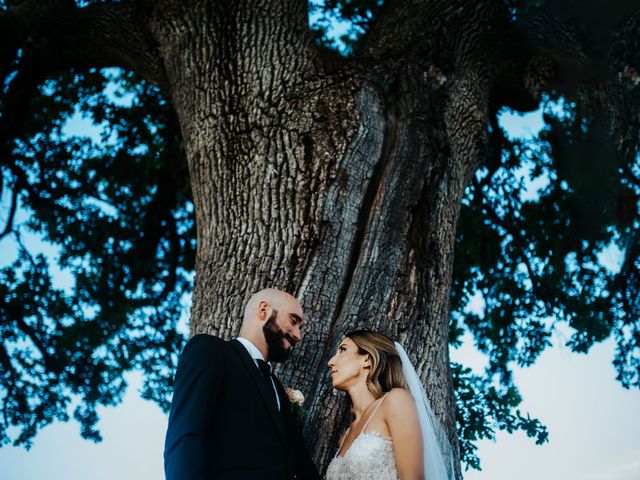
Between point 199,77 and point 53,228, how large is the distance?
5.60 meters

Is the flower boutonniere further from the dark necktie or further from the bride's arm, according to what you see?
the bride's arm

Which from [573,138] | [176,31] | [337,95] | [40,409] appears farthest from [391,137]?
[40,409]

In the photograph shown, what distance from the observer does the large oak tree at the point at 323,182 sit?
163 inches

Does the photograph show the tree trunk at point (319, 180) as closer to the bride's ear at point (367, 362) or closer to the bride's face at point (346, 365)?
the bride's face at point (346, 365)

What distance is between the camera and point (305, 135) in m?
4.56

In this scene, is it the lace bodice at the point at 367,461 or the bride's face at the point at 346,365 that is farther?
the bride's face at the point at 346,365

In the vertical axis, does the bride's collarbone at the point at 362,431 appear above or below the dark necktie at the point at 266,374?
below

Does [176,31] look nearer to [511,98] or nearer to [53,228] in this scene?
[511,98]

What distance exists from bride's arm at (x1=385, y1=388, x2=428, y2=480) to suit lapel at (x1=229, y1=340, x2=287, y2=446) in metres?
0.69

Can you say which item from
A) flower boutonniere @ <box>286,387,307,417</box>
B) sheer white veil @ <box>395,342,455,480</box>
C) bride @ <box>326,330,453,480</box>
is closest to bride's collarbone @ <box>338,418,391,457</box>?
bride @ <box>326,330,453,480</box>

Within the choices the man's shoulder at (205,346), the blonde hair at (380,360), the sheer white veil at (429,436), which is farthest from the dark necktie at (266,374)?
the sheer white veil at (429,436)

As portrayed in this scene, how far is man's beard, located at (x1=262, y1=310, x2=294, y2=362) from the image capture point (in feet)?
11.2

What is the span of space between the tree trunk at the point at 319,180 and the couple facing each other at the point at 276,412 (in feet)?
0.66

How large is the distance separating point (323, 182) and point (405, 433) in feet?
6.26
